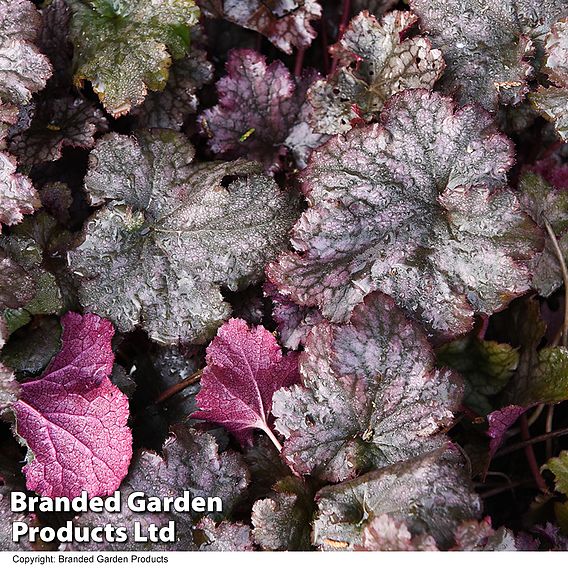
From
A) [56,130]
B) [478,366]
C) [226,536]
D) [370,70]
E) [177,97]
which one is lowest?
[226,536]

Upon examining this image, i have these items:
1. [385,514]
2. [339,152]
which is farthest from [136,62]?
[385,514]

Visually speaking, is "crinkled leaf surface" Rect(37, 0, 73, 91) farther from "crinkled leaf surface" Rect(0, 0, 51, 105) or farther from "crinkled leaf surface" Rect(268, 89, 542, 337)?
"crinkled leaf surface" Rect(268, 89, 542, 337)

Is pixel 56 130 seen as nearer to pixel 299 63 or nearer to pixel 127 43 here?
pixel 127 43

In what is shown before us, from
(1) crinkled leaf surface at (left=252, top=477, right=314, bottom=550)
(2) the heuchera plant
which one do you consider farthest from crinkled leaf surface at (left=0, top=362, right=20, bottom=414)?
(1) crinkled leaf surface at (left=252, top=477, right=314, bottom=550)

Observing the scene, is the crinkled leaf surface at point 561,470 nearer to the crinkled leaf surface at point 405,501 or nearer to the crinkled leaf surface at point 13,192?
the crinkled leaf surface at point 405,501

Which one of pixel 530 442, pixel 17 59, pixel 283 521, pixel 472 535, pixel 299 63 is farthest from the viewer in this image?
pixel 299 63

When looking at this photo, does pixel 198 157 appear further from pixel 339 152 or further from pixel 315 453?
pixel 315 453

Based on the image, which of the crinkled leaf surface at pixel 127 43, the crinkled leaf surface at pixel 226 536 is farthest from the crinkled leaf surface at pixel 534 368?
the crinkled leaf surface at pixel 127 43

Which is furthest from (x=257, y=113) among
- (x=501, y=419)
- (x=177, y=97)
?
(x=501, y=419)
